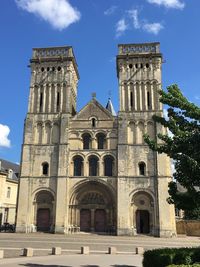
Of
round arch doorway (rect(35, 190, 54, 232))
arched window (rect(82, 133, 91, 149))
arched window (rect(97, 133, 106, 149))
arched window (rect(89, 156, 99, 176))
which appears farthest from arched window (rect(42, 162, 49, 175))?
arched window (rect(97, 133, 106, 149))

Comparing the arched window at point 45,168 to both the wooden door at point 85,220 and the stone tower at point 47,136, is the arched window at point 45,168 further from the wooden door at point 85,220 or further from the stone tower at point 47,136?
the wooden door at point 85,220

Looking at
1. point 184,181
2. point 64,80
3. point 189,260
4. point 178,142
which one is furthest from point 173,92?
point 64,80

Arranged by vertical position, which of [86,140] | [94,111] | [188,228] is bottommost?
[188,228]

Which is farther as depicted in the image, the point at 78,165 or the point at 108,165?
the point at 78,165

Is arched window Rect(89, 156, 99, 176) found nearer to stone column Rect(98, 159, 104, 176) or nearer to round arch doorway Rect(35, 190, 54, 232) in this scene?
stone column Rect(98, 159, 104, 176)

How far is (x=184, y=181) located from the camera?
13.1 m

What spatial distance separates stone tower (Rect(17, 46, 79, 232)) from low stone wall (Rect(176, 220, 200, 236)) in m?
15.7

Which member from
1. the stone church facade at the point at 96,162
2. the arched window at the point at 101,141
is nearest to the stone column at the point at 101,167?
the stone church facade at the point at 96,162

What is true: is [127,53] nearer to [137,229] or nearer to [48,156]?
[48,156]

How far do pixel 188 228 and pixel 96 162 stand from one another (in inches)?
581

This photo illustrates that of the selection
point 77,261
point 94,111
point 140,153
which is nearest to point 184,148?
point 77,261

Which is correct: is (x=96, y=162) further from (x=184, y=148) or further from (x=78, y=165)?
(x=184, y=148)

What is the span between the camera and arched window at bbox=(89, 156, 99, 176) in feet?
118

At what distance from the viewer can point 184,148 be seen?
1296 centimetres
